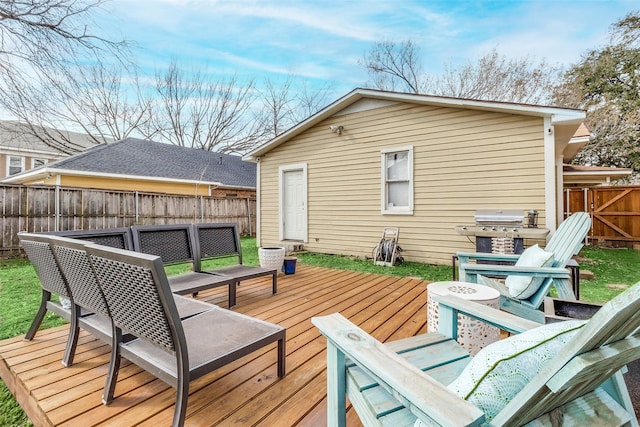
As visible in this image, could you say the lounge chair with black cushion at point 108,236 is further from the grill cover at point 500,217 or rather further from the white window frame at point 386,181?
the grill cover at point 500,217

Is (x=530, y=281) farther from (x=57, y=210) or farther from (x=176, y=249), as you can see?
(x=57, y=210)

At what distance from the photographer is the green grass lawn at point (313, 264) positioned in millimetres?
2584

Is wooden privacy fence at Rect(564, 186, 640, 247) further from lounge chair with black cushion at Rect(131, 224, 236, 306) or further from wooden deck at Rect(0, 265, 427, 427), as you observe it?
lounge chair with black cushion at Rect(131, 224, 236, 306)

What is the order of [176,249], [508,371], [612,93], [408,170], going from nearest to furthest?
[508,371] → [176,249] → [408,170] → [612,93]

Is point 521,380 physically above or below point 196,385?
above

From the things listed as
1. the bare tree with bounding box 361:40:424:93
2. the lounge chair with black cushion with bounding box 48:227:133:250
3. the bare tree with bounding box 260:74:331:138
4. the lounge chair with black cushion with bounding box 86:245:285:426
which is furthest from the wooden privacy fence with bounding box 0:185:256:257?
the bare tree with bounding box 361:40:424:93

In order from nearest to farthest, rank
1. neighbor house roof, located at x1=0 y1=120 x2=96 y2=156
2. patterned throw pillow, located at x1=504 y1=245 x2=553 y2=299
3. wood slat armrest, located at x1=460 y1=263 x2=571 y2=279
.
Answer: wood slat armrest, located at x1=460 y1=263 x2=571 y2=279 → patterned throw pillow, located at x1=504 y1=245 x2=553 y2=299 → neighbor house roof, located at x1=0 y1=120 x2=96 y2=156

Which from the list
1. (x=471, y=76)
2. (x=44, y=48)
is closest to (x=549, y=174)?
(x=44, y=48)

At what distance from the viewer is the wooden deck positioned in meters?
1.53

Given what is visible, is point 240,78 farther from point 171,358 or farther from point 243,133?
point 171,358

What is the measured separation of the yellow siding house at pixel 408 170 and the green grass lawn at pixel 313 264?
0.76m

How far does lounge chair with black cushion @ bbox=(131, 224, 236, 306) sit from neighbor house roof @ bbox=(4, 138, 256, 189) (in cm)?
818

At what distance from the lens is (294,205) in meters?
7.98

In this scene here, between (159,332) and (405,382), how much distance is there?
46.2 inches
